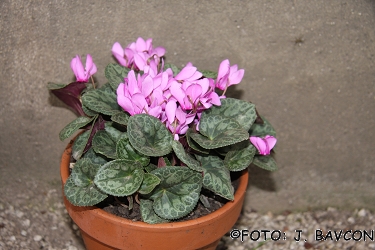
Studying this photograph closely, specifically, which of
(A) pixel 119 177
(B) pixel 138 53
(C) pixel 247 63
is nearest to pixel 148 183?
(A) pixel 119 177

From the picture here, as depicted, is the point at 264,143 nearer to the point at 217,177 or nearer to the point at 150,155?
the point at 217,177

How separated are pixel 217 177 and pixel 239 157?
11cm

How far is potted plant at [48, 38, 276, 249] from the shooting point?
1348mm

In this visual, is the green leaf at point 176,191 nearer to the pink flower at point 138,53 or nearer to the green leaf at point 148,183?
the green leaf at point 148,183

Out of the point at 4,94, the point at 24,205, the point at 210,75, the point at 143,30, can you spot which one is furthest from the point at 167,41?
the point at 24,205

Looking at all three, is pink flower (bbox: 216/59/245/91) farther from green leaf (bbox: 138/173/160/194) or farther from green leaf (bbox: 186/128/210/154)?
green leaf (bbox: 138/173/160/194)

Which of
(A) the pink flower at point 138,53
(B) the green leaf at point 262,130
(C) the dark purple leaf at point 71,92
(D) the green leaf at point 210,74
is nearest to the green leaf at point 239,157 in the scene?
(B) the green leaf at point 262,130

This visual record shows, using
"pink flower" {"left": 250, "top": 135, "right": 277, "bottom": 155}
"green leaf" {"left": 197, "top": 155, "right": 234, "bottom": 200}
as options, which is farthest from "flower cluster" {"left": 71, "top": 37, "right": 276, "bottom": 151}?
"green leaf" {"left": 197, "top": 155, "right": 234, "bottom": 200}

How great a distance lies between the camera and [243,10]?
5.73ft

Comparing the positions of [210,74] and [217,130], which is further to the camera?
[210,74]

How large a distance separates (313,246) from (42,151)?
39.7 inches

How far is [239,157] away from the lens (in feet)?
4.95

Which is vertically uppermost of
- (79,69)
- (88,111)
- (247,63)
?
(79,69)

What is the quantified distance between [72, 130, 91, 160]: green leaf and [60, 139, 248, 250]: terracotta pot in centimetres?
8
